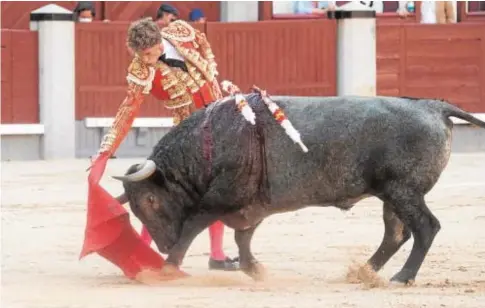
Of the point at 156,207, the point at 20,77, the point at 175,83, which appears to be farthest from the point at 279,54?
the point at 156,207

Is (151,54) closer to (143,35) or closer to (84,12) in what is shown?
(143,35)

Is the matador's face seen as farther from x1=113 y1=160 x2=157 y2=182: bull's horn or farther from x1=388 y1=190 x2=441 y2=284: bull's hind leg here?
x1=388 y1=190 x2=441 y2=284: bull's hind leg

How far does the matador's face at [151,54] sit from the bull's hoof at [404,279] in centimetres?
133

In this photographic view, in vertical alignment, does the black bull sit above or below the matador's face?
below

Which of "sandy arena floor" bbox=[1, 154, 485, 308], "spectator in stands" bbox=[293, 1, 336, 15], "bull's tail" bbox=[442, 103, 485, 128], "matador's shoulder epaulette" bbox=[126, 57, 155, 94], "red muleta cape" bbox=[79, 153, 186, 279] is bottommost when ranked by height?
"sandy arena floor" bbox=[1, 154, 485, 308]

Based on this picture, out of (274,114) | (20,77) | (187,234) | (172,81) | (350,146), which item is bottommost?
(187,234)

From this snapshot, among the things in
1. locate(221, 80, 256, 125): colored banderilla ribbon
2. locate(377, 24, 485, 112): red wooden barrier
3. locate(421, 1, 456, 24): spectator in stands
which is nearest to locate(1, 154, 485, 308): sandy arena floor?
locate(221, 80, 256, 125): colored banderilla ribbon

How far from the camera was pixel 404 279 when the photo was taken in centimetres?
678

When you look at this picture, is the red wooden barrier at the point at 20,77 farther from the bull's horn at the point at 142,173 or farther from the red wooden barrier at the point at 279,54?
the bull's horn at the point at 142,173

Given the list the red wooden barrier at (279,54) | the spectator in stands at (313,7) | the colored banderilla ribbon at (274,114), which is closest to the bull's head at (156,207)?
the colored banderilla ribbon at (274,114)

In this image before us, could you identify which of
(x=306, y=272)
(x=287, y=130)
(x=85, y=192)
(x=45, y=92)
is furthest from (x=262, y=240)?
(x=45, y=92)

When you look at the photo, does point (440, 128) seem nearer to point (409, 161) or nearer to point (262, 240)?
point (409, 161)

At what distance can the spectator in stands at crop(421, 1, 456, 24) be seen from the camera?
14.7m

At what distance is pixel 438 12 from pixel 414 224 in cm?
818
